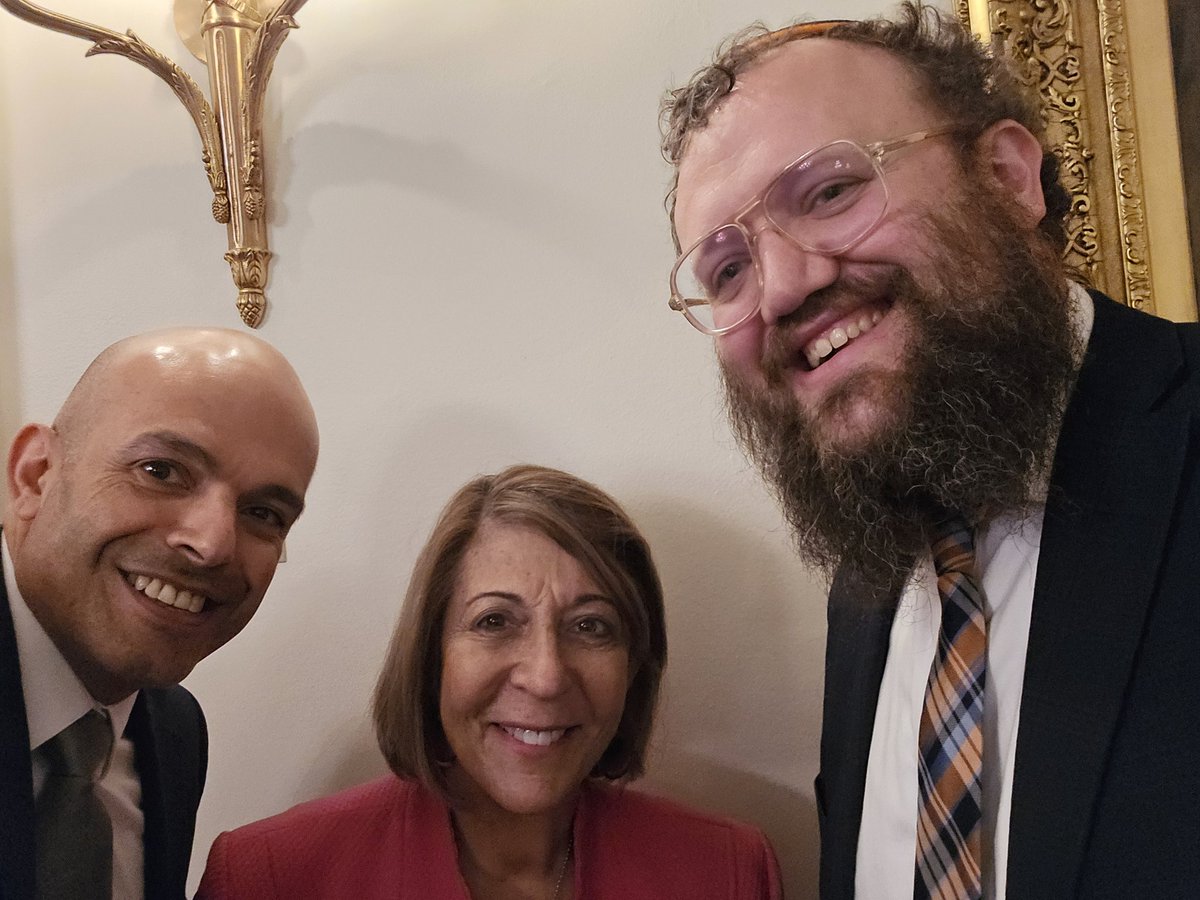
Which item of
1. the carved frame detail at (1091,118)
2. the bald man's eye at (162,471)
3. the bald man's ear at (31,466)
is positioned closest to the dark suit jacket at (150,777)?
the bald man's ear at (31,466)

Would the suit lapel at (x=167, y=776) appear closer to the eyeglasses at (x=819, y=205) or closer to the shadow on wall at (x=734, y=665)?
the shadow on wall at (x=734, y=665)

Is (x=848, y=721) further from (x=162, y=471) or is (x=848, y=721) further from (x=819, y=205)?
(x=162, y=471)

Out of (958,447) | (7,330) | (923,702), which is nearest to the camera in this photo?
(958,447)

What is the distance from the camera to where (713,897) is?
1317 mm

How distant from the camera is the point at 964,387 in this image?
0.95 meters

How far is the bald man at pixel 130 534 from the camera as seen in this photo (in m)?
1.00

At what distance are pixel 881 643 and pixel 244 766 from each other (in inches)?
44.7

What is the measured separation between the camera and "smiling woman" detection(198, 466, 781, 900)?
125 centimetres

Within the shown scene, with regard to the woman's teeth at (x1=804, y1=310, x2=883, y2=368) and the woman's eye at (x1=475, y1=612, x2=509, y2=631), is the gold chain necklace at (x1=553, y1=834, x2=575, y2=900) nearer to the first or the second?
the woman's eye at (x1=475, y1=612, x2=509, y2=631)

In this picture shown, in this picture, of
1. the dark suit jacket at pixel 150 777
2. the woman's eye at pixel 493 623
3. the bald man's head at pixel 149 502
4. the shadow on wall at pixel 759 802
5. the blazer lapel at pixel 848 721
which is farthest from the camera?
the shadow on wall at pixel 759 802

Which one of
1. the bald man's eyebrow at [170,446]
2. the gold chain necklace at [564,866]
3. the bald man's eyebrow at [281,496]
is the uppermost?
the bald man's eyebrow at [170,446]

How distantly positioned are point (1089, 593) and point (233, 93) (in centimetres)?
151

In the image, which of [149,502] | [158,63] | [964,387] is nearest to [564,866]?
[149,502]

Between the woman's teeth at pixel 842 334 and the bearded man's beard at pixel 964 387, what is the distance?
25 mm
